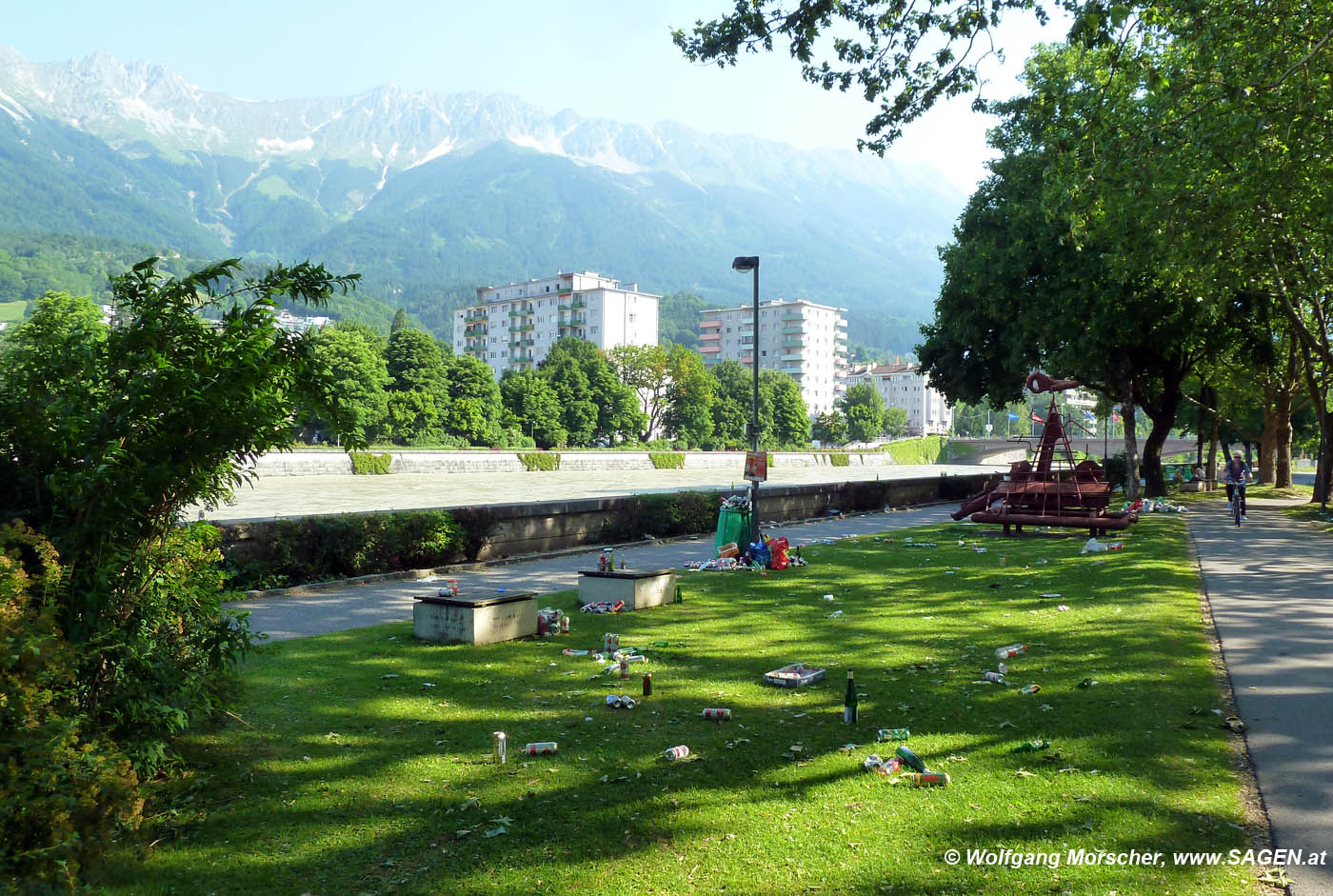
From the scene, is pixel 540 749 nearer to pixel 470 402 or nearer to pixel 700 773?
pixel 700 773

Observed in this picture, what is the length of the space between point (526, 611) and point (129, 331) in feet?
17.3

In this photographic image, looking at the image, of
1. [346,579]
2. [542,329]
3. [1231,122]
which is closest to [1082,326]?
[1231,122]

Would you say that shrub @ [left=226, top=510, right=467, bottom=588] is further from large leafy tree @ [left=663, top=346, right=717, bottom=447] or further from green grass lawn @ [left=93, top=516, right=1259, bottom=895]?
large leafy tree @ [left=663, top=346, right=717, bottom=447]

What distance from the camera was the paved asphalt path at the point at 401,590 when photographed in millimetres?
10227

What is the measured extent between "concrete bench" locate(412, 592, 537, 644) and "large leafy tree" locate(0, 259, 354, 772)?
142 inches

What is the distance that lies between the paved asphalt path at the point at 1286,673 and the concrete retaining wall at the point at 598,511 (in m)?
9.73

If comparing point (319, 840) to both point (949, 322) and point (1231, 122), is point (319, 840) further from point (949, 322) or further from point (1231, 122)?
point (949, 322)

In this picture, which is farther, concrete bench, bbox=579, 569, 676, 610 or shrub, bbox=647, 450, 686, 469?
shrub, bbox=647, 450, 686, 469

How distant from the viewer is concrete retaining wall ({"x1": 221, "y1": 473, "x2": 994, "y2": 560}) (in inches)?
634

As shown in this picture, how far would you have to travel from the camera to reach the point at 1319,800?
15.4 ft

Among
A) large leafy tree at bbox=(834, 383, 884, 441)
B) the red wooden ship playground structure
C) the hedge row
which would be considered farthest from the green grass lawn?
large leafy tree at bbox=(834, 383, 884, 441)

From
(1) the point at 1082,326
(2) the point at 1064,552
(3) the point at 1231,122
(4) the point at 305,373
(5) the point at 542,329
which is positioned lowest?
(2) the point at 1064,552

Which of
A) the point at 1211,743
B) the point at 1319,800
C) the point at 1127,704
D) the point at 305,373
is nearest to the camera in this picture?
the point at 1319,800

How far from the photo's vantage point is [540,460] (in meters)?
61.6
